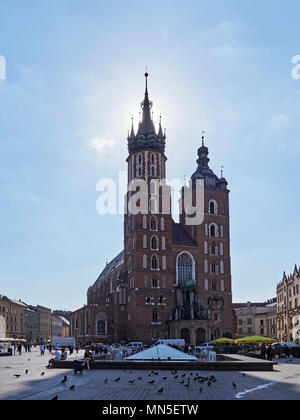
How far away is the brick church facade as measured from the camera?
227ft

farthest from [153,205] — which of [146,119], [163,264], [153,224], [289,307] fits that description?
[289,307]

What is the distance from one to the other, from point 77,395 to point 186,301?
55165 mm

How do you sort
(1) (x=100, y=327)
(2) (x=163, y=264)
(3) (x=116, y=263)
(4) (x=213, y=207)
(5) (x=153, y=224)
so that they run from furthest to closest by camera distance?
(3) (x=116, y=263)
(1) (x=100, y=327)
(4) (x=213, y=207)
(5) (x=153, y=224)
(2) (x=163, y=264)

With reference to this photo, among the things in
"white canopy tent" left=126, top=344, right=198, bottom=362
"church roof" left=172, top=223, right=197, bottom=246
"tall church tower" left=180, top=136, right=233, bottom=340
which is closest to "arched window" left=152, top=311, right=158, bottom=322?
"tall church tower" left=180, top=136, right=233, bottom=340

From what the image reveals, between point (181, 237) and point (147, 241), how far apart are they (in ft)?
22.2

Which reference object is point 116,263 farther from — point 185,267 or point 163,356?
point 163,356

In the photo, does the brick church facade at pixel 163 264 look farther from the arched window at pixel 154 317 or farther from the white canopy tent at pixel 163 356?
the white canopy tent at pixel 163 356

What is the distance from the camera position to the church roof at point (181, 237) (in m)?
74.8

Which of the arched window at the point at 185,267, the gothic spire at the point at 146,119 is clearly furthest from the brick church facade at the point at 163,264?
the gothic spire at the point at 146,119

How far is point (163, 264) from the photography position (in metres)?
71.5

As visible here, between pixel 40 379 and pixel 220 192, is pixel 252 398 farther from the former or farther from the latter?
pixel 220 192

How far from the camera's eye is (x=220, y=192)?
78562mm

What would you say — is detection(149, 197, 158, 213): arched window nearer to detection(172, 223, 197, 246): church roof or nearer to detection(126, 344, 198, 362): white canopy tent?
detection(172, 223, 197, 246): church roof
